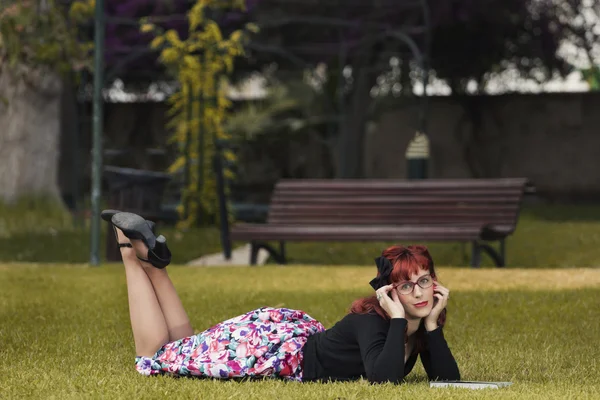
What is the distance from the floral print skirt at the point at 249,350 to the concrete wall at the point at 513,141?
56.7 ft

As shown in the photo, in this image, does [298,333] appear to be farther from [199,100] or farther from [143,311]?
[199,100]

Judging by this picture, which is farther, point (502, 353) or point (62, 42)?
point (62, 42)

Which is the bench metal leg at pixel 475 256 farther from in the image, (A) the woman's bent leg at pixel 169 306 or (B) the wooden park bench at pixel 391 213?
(A) the woman's bent leg at pixel 169 306

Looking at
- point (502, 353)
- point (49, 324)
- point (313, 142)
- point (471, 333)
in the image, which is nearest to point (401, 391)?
point (502, 353)

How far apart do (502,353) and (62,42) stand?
8.93m

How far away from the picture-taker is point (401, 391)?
5852 mm

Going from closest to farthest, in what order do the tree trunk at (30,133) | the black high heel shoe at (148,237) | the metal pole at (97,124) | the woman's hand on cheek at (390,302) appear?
the woman's hand on cheek at (390,302), the black high heel shoe at (148,237), the metal pole at (97,124), the tree trunk at (30,133)

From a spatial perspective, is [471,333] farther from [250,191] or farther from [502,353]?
[250,191]

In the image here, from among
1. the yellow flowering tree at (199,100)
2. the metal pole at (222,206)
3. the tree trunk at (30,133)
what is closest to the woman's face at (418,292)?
the metal pole at (222,206)

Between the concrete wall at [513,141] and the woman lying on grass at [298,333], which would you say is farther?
the concrete wall at [513,141]

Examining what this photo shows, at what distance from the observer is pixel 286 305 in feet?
32.3

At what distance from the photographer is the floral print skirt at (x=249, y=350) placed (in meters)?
6.30

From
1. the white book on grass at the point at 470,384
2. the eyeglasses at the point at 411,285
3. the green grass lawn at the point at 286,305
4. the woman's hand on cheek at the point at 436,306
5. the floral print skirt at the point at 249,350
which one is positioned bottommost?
the green grass lawn at the point at 286,305

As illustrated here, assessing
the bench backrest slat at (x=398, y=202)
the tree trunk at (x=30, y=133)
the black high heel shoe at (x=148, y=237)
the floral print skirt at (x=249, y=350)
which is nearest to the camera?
the floral print skirt at (x=249, y=350)
